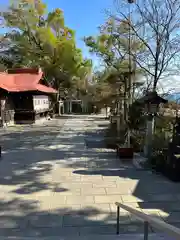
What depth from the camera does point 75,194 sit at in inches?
219

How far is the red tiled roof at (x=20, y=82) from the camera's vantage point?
2033 centimetres

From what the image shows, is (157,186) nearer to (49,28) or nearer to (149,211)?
(149,211)

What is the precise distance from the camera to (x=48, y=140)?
42.4ft

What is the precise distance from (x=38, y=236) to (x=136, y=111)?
332 inches

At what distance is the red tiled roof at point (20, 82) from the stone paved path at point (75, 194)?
12072 millimetres

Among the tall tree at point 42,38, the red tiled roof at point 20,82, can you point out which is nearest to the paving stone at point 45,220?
the red tiled roof at point 20,82

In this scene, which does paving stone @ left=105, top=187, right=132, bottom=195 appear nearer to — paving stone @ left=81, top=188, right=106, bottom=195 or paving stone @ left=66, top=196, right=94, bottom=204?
paving stone @ left=81, top=188, right=106, bottom=195

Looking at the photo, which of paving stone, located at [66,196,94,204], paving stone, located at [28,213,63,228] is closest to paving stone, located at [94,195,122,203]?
paving stone, located at [66,196,94,204]

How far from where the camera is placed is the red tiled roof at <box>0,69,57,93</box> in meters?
20.3

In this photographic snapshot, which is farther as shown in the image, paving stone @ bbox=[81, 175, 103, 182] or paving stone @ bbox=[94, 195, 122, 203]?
paving stone @ bbox=[81, 175, 103, 182]

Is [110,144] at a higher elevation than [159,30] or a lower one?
lower

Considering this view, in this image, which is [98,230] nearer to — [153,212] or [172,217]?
[153,212]

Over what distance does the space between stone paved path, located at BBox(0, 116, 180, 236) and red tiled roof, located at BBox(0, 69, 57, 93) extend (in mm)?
12072

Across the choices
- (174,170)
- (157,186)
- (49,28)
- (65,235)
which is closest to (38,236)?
(65,235)
